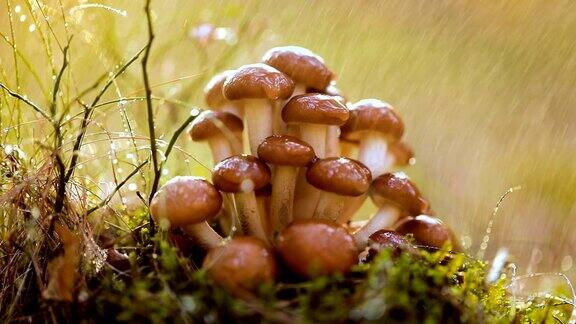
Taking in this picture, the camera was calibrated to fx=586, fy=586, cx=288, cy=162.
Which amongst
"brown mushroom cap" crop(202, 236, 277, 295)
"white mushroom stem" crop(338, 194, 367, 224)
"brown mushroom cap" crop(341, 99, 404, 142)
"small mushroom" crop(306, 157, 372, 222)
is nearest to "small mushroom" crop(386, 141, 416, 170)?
"brown mushroom cap" crop(341, 99, 404, 142)

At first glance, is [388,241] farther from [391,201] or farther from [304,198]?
[304,198]

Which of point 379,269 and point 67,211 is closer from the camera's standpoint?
point 379,269

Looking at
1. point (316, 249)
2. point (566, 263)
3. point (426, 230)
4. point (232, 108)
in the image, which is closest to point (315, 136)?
point (232, 108)

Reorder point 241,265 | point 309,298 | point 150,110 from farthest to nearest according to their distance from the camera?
point 150,110 → point 241,265 → point 309,298

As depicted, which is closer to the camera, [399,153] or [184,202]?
[184,202]

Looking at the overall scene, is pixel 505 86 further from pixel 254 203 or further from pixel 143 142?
pixel 254 203

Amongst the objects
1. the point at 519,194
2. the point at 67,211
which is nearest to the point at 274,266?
the point at 67,211
